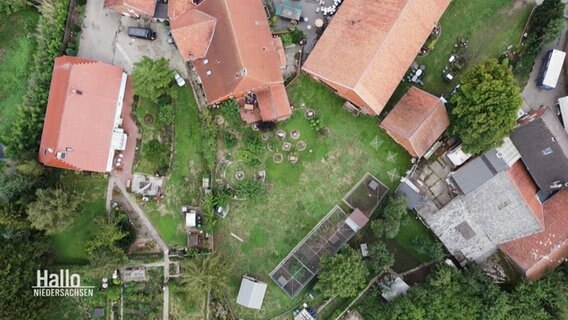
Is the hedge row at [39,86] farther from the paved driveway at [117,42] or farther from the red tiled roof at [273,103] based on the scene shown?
the red tiled roof at [273,103]

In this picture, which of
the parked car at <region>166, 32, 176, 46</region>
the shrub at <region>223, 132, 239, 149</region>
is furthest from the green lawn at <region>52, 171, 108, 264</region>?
the parked car at <region>166, 32, 176, 46</region>

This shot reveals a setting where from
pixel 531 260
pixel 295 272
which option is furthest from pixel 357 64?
pixel 531 260

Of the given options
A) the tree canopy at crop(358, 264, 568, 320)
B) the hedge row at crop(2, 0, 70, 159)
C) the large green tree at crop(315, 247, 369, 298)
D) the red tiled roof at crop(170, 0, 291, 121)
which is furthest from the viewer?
the hedge row at crop(2, 0, 70, 159)

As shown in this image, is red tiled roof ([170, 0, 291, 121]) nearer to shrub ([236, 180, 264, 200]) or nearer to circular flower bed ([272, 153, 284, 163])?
circular flower bed ([272, 153, 284, 163])

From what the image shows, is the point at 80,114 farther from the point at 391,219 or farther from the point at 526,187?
the point at 526,187

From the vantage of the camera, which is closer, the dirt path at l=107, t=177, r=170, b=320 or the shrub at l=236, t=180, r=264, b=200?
the shrub at l=236, t=180, r=264, b=200

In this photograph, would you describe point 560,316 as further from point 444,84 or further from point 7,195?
point 7,195
